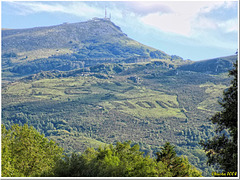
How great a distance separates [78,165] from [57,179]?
6040mm

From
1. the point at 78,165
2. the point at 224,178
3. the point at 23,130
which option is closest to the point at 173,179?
the point at 224,178

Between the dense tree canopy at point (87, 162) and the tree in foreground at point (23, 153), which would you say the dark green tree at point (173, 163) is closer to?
the dense tree canopy at point (87, 162)

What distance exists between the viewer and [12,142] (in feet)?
134

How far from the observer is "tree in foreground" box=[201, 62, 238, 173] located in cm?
2292

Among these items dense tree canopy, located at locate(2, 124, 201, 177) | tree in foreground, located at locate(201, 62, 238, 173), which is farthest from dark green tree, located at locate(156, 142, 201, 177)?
tree in foreground, located at locate(201, 62, 238, 173)

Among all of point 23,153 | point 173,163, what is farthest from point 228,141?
point 23,153

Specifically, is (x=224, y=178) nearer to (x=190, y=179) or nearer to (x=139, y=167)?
(x=190, y=179)

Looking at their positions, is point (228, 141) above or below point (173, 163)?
above

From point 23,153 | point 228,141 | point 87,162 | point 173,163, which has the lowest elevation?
point 173,163

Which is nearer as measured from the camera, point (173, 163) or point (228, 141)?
point (228, 141)

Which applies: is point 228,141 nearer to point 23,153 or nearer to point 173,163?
point 173,163

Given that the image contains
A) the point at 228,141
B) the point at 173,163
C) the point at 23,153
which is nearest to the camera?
the point at 228,141

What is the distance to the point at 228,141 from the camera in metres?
25.0

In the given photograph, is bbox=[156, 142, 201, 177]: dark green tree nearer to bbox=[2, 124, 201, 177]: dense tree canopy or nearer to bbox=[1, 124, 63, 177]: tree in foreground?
bbox=[2, 124, 201, 177]: dense tree canopy
